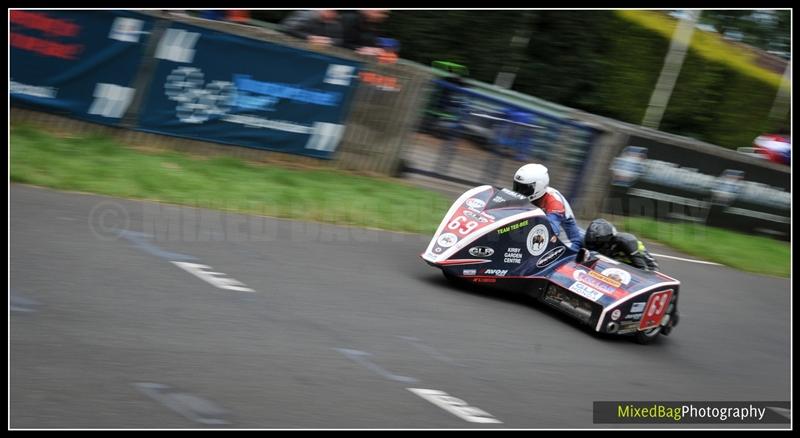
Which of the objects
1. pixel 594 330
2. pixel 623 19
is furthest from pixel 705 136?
pixel 594 330

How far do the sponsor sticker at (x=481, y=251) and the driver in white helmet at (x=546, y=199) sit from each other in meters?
0.74

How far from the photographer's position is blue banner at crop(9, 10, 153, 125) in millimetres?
11180

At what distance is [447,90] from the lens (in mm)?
13641

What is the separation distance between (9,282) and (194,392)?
2.17 meters

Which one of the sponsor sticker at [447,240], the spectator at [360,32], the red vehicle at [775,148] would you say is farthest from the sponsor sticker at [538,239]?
the red vehicle at [775,148]

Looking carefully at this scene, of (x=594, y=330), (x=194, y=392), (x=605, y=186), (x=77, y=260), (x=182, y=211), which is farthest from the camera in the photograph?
(x=605, y=186)

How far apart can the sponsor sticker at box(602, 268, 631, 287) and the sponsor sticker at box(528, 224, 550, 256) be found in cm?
63

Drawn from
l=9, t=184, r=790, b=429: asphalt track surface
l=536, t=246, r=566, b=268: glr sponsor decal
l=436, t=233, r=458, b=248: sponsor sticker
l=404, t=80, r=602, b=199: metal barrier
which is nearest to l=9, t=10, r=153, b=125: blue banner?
l=9, t=184, r=790, b=429: asphalt track surface

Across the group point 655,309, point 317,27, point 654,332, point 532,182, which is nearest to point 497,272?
point 532,182

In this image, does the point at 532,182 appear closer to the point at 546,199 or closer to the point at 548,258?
the point at 546,199

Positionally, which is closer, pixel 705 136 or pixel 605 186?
pixel 605 186

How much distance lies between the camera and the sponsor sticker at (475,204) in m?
Result: 8.82

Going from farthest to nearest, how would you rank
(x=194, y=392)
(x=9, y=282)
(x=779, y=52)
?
(x=779, y=52)
(x=9, y=282)
(x=194, y=392)
